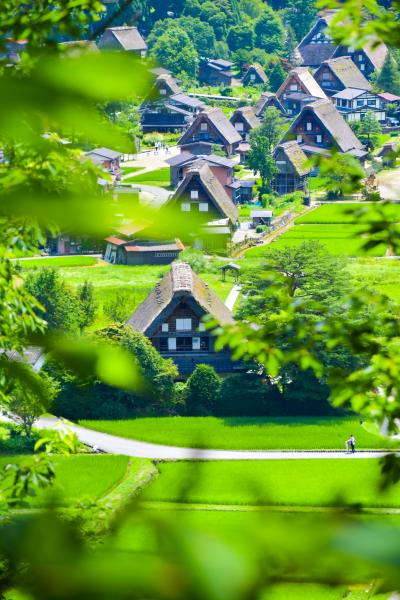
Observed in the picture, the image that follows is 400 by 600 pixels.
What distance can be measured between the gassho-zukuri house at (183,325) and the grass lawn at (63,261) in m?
8.79

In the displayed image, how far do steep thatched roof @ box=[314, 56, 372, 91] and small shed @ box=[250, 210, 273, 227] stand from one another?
71.1 ft

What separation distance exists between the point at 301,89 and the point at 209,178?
22713 mm

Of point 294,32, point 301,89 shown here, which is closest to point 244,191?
point 301,89

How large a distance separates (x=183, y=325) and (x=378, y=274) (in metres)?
8.58

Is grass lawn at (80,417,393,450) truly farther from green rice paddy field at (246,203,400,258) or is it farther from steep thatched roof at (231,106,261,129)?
steep thatched roof at (231,106,261,129)

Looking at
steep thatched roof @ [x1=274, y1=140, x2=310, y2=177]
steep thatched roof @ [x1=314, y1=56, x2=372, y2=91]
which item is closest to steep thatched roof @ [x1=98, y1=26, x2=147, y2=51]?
steep thatched roof @ [x1=274, y1=140, x2=310, y2=177]

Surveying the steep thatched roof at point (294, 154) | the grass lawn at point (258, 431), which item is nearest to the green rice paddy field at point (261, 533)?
the grass lawn at point (258, 431)

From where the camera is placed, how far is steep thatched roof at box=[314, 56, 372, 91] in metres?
55.3

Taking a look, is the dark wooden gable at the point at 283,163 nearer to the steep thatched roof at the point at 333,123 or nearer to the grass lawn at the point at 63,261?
the steep thatched roof at the point at 333,123

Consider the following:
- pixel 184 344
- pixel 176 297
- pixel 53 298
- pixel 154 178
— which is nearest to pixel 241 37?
pixel 154 178

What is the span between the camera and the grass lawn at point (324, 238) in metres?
32.0

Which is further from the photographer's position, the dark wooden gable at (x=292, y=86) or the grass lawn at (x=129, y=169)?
the dark wooden gable at (x=292, y=86)

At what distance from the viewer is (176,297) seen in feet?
71.2

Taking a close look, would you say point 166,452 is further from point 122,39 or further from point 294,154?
point 294,154
